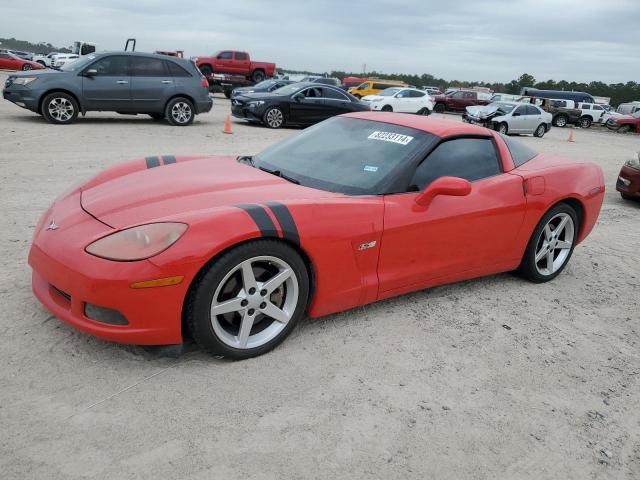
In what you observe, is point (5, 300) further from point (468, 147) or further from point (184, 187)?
point (468, 147)

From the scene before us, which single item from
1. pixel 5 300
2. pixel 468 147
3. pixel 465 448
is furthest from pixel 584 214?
pixel 5 300

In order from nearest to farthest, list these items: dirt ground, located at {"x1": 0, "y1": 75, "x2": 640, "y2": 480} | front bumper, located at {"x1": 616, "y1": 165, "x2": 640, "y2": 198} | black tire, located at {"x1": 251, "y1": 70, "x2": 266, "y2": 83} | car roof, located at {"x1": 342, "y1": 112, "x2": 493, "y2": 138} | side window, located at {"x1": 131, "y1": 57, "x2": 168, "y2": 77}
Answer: dirt ground, located at {"x1": 0, "y1": 75, "x2": 640, "y2": 480} < car roof, located at {"x1": 342, "y1": 112, "x2": 493, "y2": 138} < front bumper, located at {"x1": 616, "y1": 165, "x2": 640, "y2": 198} < side window, located at {"x1": 131, "y1": 57, "x2": 168, "y2": 77} < black tire, located at {"x1": 251, "y1": 70, "x2": 266, "y2": 83}

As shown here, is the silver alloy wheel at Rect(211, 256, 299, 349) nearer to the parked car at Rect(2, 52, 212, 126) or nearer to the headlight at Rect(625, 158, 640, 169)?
the headlight at Rect(625, 158, 640, 169)

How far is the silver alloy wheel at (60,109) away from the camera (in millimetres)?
11430

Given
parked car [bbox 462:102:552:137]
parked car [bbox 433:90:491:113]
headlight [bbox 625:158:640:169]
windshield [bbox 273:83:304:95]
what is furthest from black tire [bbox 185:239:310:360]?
parked car [bbox 433:90:491:113]

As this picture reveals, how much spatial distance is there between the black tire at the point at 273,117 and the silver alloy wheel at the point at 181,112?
2.31 meters

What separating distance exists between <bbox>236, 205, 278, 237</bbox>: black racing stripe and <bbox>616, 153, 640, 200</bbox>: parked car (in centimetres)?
706

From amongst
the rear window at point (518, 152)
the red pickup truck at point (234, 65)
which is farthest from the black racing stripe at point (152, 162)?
the red pickup truck at point (234, 65)

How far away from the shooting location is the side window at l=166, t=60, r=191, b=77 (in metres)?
12.6

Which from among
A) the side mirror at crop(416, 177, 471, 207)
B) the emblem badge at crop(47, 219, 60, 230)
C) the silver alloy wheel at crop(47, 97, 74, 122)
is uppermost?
the side mirror at crop(416, 177, 471, 207)

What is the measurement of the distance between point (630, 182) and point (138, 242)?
7700 mm

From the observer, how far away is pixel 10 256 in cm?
409

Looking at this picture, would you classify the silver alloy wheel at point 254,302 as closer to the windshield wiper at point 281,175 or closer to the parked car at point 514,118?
the windshield wiper at point 281,175

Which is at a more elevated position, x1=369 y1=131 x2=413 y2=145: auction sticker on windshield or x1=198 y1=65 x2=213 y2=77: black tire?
x1=369 y1=131 x2=413 y2=145: auction sticker on windshield
